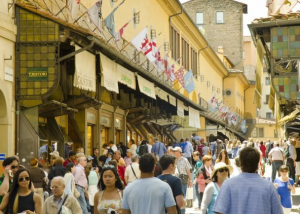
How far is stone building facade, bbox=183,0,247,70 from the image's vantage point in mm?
77438

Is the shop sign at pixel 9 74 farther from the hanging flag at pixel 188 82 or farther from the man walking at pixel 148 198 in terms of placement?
the hanging flag at pixel 188 82

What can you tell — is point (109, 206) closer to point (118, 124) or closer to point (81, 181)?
point (81, 181)

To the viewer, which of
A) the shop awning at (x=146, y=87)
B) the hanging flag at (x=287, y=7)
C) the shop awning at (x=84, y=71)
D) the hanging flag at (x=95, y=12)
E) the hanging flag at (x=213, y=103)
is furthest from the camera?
the hanging flag at (x=213, y=103)

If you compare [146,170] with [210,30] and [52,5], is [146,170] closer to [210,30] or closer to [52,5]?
[52,5]

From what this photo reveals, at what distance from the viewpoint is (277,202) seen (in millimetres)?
6727

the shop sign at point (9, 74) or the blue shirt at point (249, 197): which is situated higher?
the shop sign at point (9, 74)

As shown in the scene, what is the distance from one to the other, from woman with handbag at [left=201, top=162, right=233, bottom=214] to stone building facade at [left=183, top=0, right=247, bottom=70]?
220ft

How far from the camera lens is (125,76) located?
24.2 metres

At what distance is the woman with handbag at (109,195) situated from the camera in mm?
8727

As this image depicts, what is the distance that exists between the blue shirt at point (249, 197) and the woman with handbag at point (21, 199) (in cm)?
277

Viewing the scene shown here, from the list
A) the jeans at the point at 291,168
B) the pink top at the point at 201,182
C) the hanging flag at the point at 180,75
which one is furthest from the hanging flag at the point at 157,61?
the pink top at the point at 201,182

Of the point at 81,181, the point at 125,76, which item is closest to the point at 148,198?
the point at 81,181

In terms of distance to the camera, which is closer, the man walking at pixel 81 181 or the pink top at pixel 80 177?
the man walking at pixel 81 181

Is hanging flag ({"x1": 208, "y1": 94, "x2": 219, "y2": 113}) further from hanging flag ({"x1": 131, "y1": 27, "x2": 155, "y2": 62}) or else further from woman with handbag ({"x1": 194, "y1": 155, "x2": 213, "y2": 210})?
woman with handbag ({"x1": 194, "y1": 155, "x2": 213, "y2": 210})
